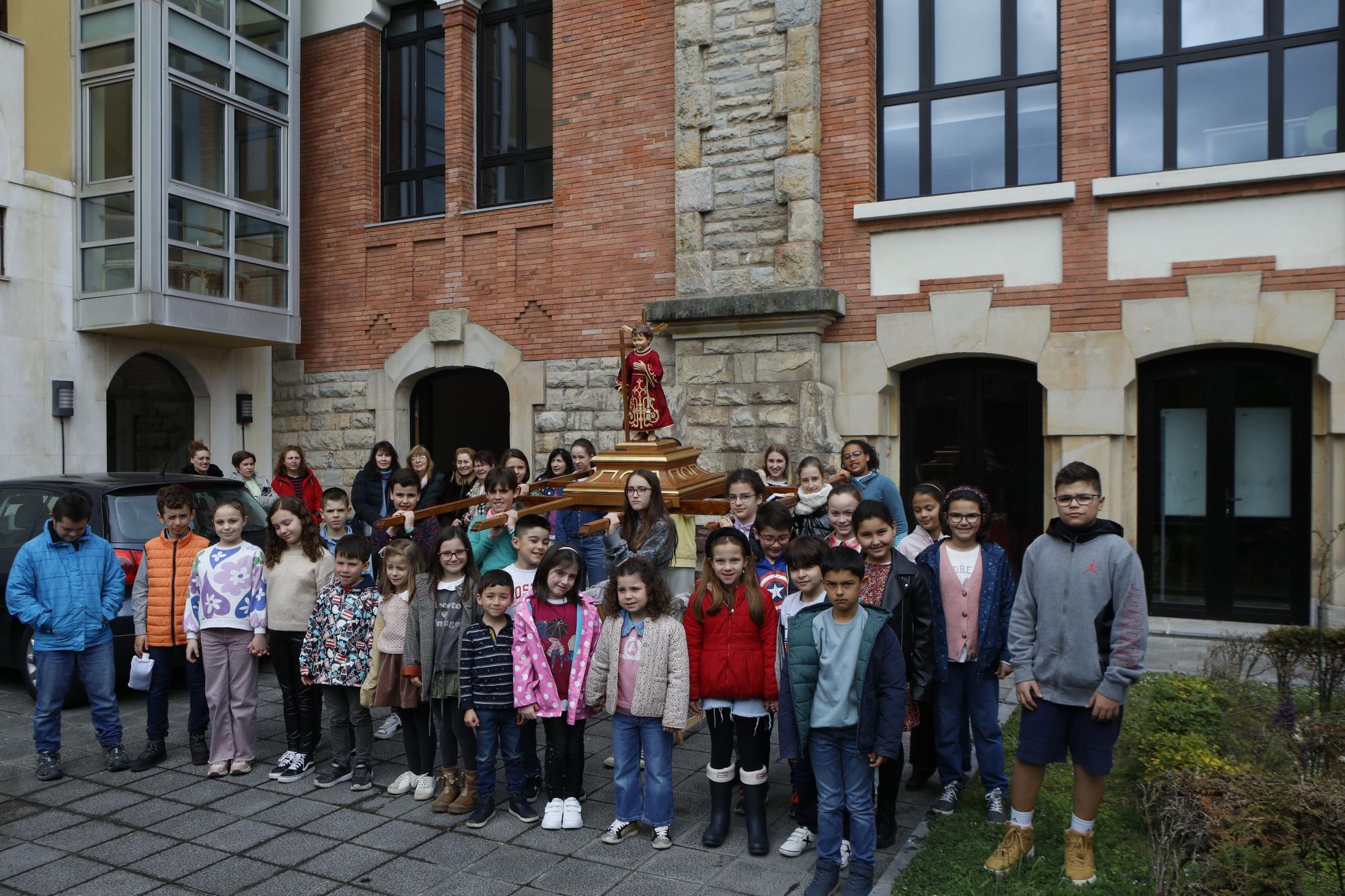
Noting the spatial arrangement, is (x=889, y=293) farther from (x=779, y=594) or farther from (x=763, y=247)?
(x=779, y=594)

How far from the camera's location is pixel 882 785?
4848mm

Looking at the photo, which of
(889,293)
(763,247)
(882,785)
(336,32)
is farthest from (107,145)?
(882,785)

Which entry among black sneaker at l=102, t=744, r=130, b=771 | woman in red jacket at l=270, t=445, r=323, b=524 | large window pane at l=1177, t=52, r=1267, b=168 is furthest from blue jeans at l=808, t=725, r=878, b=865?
large window pane at l=1177, t=52, r=1267, b=168

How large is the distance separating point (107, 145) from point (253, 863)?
11081 mm

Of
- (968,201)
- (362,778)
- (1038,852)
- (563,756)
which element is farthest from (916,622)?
(968,201)

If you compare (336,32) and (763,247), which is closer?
(763,247)

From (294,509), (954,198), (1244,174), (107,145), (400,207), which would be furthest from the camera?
(400,207)

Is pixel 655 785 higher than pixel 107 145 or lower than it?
lower

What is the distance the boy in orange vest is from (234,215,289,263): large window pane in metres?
8.08

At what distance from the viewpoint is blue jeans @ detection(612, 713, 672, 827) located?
4836mm

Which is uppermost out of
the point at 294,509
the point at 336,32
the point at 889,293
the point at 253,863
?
the point at 336,32

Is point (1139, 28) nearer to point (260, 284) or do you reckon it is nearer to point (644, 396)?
point (644, 396)

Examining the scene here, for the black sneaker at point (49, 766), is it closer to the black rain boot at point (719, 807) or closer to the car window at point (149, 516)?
the car window at point (149, 516)

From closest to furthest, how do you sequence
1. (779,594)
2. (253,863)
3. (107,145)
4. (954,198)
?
(253,863) → (779,594) → (954,198) → (107,145)
